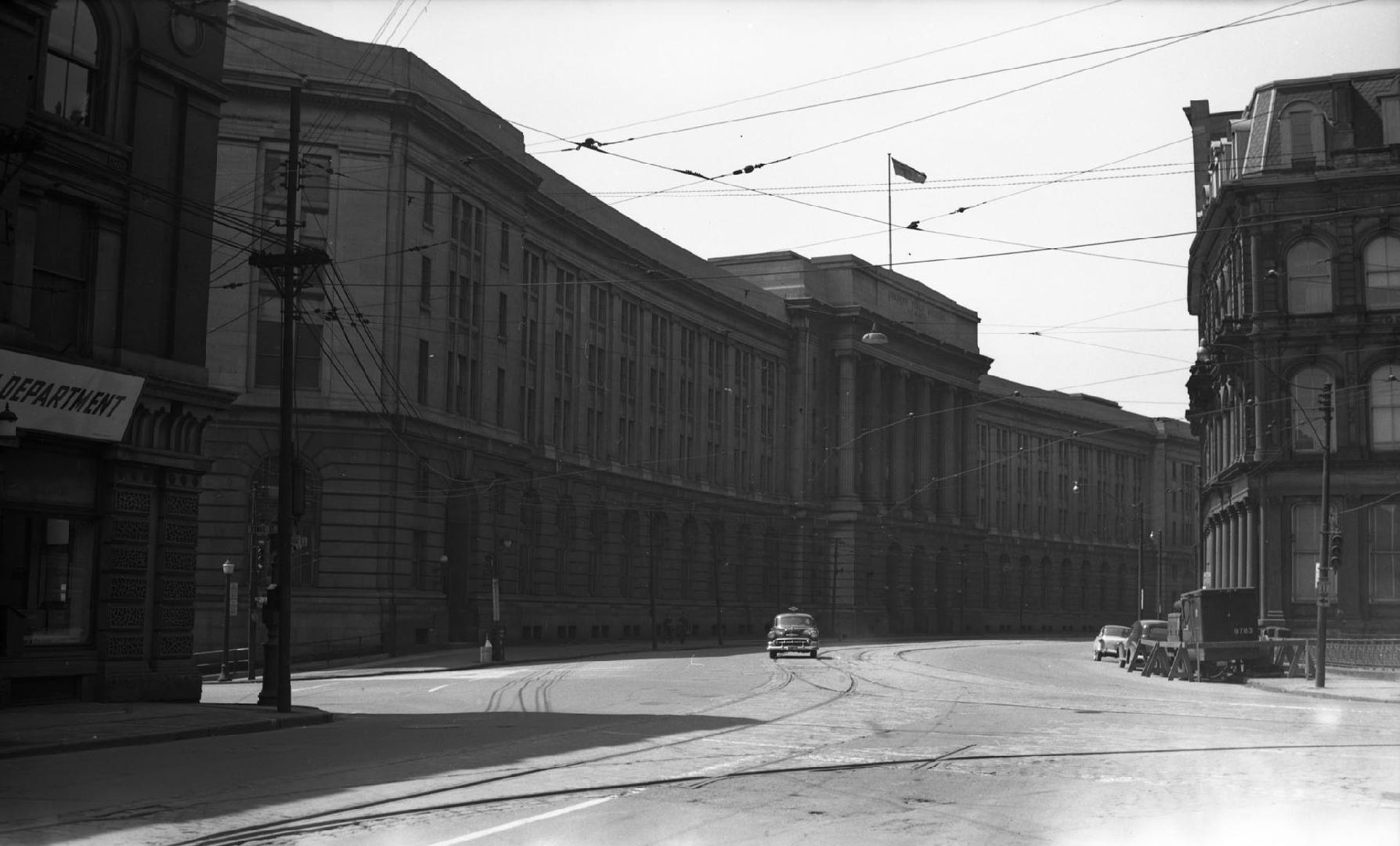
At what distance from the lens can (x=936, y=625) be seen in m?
120

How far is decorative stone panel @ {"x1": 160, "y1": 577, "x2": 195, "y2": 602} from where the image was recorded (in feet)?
91.3

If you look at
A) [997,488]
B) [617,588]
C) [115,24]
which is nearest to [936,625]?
[997,488]

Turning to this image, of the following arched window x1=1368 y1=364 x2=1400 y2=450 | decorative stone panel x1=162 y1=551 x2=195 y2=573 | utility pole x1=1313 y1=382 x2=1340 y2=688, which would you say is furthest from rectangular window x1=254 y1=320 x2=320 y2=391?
arched window x1=1368 y1=364 x2=1400 y2=450

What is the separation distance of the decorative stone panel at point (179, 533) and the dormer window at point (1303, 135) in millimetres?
43970

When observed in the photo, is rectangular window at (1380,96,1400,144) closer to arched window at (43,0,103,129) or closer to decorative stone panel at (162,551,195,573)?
decorative stone panel at (162,551,195,573)

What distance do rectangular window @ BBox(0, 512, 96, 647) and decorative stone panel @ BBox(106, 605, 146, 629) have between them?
0.34m

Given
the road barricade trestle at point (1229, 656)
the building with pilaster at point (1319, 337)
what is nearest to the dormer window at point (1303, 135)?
the building with pilaster at point (1319, 337)

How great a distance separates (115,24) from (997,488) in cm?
11658

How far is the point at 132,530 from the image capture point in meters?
27.1

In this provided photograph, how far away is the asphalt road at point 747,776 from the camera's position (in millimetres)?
12711

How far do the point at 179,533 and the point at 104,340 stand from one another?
390 centimetres

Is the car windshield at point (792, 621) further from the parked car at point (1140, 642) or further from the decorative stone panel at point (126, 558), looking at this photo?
the decorative stone panel at point (126, 558)

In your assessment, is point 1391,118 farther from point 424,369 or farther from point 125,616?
point 125,616

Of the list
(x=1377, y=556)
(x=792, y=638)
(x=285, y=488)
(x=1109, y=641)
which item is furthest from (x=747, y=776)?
(x=1109, y=641)
